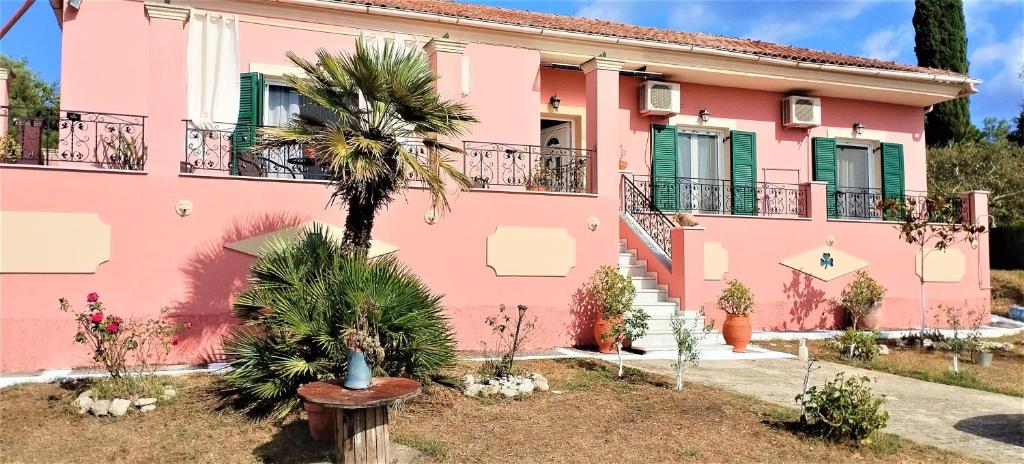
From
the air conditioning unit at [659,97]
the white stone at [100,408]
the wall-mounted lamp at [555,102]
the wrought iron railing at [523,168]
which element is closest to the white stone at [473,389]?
the white stone at [100,408]

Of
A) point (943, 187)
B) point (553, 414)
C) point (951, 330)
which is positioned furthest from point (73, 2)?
point (943, 187)

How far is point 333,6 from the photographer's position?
11.7 meters

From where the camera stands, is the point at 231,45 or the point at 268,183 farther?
the point at 231,45

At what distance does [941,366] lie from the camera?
10641 millimetres

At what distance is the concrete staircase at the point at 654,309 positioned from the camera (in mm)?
11086

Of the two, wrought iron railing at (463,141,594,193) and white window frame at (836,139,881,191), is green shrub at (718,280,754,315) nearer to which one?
wrought iron railing at (463,141,594,193)

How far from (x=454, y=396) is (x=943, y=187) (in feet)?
61.0

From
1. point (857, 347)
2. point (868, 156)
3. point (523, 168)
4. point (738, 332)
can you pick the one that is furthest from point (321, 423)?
point (868, 156)

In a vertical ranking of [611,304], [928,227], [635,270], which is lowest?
[611,304]

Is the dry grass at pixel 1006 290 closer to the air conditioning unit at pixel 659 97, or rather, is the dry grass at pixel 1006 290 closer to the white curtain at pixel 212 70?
the air conditioning unit at pixel 659 97

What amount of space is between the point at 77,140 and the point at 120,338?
3.52 m

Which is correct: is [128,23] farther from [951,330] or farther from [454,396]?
[951,330]

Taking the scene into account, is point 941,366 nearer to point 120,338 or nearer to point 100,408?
point 100,408

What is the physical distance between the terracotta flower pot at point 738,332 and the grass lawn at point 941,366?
0.95 m
